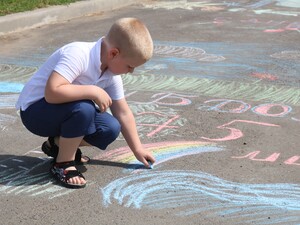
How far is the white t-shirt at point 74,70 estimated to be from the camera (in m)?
3.13

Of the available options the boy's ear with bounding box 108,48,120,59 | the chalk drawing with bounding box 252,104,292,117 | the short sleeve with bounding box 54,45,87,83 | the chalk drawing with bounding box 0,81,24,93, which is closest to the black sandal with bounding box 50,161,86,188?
the short sleeve with bounding box 54,45,87,83

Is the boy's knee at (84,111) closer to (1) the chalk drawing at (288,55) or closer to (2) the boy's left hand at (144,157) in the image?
(2) the boy's left hand at (144,157)

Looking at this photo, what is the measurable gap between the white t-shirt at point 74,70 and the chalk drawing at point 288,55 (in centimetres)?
347

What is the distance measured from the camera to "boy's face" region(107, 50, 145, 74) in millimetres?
3117

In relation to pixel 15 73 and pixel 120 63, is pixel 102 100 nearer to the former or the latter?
pixel 120 63

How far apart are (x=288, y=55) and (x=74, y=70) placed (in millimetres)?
3917

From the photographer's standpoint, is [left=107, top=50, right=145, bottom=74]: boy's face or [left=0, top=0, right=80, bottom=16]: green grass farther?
[left=0, top=0, right=80, bottom=16]: green grass

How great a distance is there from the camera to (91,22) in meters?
8.62

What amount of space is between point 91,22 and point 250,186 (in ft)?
18.9

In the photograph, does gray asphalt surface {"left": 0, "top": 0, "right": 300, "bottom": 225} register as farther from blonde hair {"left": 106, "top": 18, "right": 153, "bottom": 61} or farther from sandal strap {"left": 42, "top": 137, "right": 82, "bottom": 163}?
blonde hair {"left": 106, "top": 18, "right": 153, "bottom": 61}

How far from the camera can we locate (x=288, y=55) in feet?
21.5

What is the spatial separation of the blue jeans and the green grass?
5077 mm

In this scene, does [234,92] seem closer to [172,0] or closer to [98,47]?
[98,47]

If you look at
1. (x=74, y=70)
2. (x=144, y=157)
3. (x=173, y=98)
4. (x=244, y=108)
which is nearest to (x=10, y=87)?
(x=173, y=98)
